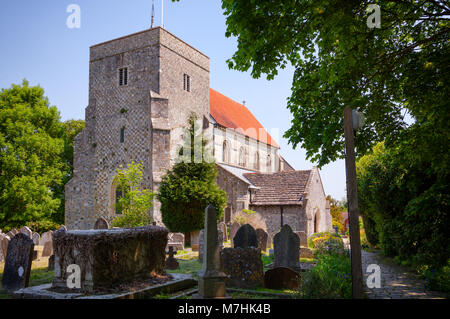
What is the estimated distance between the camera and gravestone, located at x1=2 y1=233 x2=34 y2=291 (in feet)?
25.0

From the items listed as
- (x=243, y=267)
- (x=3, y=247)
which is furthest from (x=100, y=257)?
(x=3, y=247)

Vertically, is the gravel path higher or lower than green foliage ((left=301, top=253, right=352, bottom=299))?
lower

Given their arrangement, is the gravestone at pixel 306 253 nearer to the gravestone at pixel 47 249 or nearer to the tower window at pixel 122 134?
the gravestone at pixel 47 249

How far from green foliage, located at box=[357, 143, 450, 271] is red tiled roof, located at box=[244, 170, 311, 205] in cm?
888

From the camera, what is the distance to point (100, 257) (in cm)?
673

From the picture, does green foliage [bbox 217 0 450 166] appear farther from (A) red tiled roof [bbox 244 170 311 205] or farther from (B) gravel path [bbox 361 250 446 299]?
(A) red tiled roof [bbox 244 170 311 205]

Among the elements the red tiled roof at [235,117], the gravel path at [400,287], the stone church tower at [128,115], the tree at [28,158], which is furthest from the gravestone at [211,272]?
the tree at [28,158]

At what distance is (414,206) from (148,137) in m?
16.6

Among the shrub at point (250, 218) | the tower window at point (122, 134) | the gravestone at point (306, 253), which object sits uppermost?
the tower window at point (122, 134)

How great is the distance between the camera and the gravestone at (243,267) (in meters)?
8.10

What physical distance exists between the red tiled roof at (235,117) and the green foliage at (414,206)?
16689 millimetres

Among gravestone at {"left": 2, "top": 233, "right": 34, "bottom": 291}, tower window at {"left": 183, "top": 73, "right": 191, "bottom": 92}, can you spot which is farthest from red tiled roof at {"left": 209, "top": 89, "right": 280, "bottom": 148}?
gravestone at {"left": 2, "top": 233, "right": 34, "bottom": 291}

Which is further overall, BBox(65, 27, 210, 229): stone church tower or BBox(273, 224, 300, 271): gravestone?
BBox(65, 27, 210, 229): stone church tower
